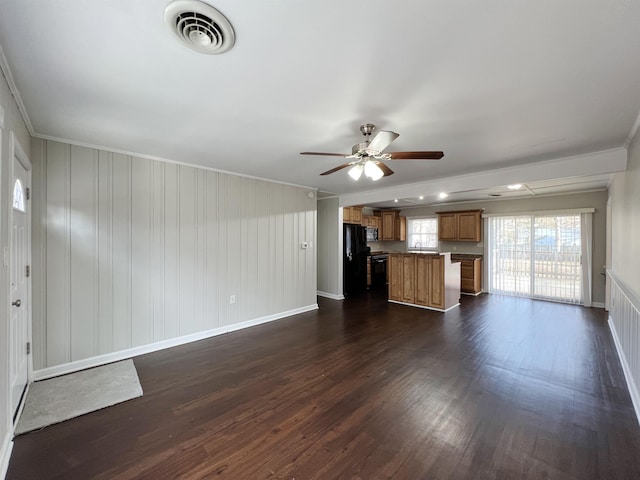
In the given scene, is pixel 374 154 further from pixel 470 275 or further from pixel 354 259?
pixel 470 275

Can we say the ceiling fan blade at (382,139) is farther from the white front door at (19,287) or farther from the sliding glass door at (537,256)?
the sliding glass door at (537,256)

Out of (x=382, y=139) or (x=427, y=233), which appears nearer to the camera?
(x=382, y=139)

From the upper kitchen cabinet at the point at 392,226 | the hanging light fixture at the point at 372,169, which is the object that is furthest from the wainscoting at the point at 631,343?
the upper kitchen cabinet at the point at 392,226

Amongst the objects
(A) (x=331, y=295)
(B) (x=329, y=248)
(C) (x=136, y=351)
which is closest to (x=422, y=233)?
(B) (x=329, y=248)

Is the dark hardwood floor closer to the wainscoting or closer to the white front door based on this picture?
the wainscoting

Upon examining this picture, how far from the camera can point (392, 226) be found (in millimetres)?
8102

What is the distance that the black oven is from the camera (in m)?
7.48

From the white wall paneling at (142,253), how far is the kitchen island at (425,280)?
2.60 m

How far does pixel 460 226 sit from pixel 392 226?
72.0 inches

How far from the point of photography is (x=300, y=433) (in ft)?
6.44

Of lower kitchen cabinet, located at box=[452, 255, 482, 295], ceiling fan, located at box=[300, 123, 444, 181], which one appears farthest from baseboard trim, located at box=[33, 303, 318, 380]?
lower kitchen cabinet, located at box=[452, 255, 482, 295]

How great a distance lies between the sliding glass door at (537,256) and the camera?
5719mm

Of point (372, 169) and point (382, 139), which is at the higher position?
point (382, 139)

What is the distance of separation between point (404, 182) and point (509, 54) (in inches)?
132
